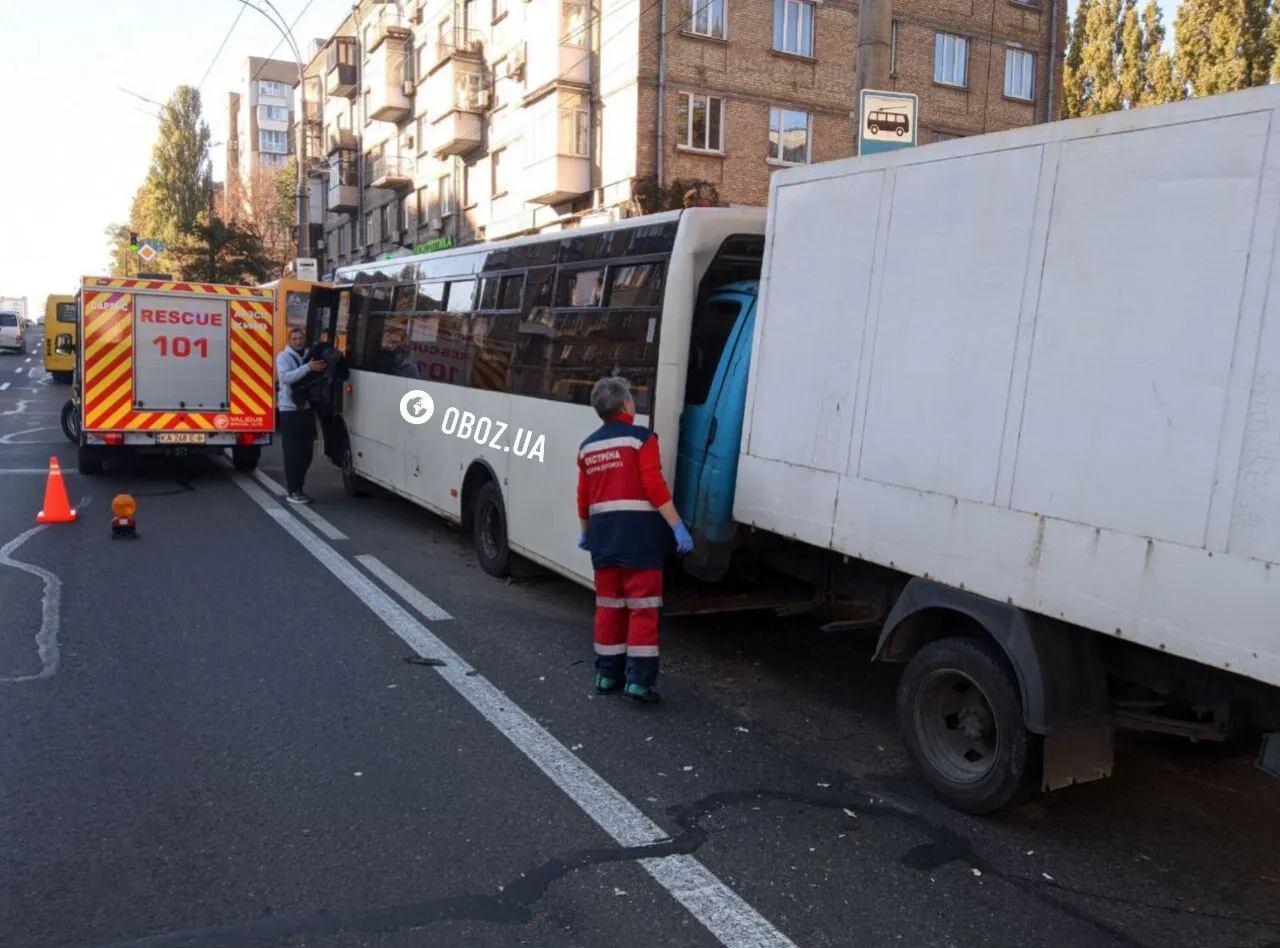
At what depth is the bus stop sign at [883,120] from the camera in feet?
27.3

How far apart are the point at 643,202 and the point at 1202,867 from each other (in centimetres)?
2007

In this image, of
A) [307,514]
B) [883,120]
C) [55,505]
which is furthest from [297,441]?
[883,120]

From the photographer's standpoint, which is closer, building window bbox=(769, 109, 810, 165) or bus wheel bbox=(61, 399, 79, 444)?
bus wheel bbox=(61, 399, 79, 444)

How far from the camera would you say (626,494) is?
5.57 metres

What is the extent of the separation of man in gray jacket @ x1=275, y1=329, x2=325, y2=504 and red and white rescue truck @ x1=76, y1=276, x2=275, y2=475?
1.92 metres

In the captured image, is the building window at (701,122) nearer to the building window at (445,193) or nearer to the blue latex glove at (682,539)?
the building window at (445,193)

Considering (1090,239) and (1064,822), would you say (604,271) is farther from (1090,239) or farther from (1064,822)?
(1064,822)

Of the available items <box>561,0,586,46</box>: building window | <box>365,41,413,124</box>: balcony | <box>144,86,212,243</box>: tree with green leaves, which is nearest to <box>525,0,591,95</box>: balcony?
<box>561,0,586,46</box>: building window

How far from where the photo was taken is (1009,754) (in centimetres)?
420

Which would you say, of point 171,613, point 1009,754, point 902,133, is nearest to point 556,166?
point 902,133

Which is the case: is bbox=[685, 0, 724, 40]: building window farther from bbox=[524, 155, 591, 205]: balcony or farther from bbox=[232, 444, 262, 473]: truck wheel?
bbox=[232, 444, 262, 473]: truck wheel

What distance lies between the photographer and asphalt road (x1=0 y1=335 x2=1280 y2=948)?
3.58 meters

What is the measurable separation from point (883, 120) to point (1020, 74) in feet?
79.6

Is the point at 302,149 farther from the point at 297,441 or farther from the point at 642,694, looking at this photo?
the point at 642,694
